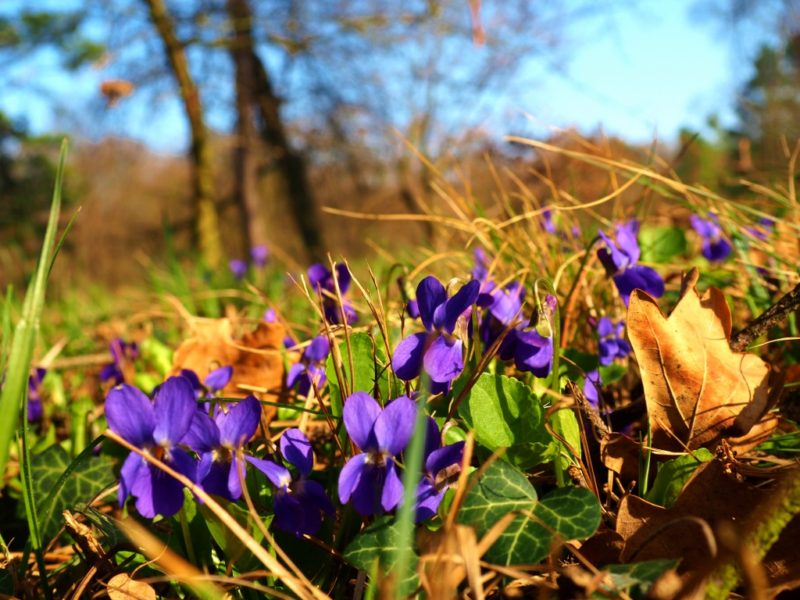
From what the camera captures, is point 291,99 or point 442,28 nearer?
point 442,28

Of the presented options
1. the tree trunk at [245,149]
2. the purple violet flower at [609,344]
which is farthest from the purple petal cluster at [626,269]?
the tree trunk at [245,149]

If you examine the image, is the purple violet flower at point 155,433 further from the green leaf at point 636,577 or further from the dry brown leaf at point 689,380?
the dry brown leaf at point 689,380

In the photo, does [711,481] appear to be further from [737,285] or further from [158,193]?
[158,193]

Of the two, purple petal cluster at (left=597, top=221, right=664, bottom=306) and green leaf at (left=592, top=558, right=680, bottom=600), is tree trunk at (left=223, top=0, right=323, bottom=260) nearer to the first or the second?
purple petal cluster at (left=597, top=221, right=664, bottom=306)

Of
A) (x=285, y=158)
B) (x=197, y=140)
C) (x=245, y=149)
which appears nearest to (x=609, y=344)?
(x=245, y=149)

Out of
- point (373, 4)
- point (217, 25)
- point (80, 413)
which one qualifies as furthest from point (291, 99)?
point (80, 413)

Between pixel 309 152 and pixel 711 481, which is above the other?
pixel 711 481
